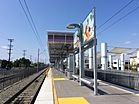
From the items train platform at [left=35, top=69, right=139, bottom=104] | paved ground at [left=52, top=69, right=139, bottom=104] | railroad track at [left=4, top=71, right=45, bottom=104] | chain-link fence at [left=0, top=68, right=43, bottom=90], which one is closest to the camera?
paved ground at [left=52, top=69, right=139, bottom=104]

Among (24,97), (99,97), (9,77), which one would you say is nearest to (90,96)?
(99,97)

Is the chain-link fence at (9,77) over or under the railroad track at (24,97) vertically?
over

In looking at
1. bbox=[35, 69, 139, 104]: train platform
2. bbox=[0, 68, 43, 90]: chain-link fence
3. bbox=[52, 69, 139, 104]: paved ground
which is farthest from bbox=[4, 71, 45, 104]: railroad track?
bbox=[0, 68, 43, 90]: chain-link fence

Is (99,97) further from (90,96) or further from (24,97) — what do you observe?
(24,97)

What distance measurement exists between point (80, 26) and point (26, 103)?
739 cm

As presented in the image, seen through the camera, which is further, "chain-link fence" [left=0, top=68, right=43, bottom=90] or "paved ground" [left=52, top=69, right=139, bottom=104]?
"chain-link fence" [left=0, top=68, right=43, bottom=90]

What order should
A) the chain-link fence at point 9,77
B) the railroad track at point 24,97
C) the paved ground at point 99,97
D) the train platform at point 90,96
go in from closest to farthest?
1. the paved ground at point 99,97
2. the train platform at point 90,96
3. the railroad track at point 24,97
4. the chain-link fence at point 9,77

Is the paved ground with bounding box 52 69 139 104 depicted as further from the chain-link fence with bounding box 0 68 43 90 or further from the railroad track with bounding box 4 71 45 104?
the chain-link fence with bounding box 0 68 43 90

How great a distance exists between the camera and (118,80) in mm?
14977

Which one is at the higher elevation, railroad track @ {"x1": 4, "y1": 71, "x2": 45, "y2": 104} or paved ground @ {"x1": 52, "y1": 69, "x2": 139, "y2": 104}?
paved ground @ {"x1": 52, "y1": 69, "x2": 139, "y2": 104}

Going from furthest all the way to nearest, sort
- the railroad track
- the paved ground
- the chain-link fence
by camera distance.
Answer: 1. the chain-link fence
2. the railroad track
3. the paved ground

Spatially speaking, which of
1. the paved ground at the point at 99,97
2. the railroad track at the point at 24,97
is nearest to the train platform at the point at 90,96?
the paved ground at the point at 99,97

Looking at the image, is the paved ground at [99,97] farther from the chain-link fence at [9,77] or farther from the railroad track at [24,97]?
the chain-link fence at [9,77]

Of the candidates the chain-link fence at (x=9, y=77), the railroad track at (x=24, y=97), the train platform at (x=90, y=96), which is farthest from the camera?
the chain-link fence at (x=9, y=77)
